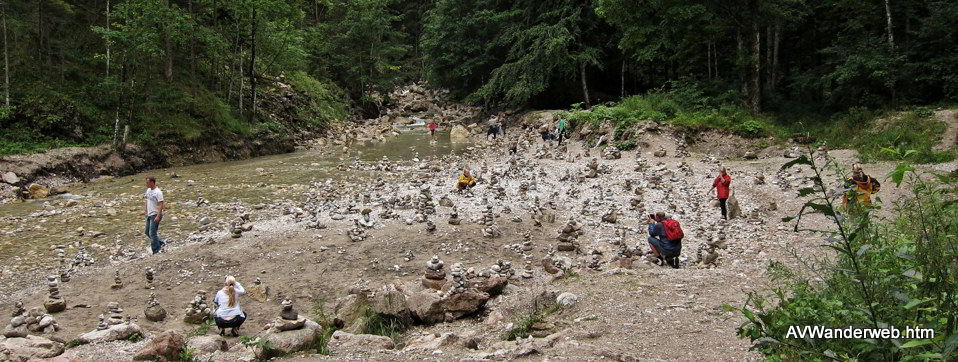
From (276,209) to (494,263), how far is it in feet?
28.4

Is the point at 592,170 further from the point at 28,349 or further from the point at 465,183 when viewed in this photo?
the point at 28,349

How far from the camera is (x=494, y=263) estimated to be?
11.5 metres

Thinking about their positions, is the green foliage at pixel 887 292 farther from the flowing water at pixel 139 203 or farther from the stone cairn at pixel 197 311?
the flowing water at pixel 139 203

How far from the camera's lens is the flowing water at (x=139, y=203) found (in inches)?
539

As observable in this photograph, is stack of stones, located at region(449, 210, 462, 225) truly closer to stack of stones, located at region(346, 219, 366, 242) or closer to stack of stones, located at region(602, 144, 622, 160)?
stack of stones, located at region(346, 219, 366, 242)

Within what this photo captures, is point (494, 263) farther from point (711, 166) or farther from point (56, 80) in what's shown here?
point (56, 80)

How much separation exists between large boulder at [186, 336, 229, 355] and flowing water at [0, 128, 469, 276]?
6.65 m

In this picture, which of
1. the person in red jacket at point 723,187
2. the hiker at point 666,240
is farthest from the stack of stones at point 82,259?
the person in red jacket at point 723,187

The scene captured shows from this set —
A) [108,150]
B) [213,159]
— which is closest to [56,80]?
[108,150]

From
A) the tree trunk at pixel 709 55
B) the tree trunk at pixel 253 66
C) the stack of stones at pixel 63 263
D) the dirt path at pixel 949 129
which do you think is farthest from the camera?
the tree trunk at pixel 709 55

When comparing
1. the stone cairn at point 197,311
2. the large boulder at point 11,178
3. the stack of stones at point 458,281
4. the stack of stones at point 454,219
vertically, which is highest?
the large boulder at point 11,178

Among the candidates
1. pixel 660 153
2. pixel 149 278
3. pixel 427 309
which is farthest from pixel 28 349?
pixel 660 153

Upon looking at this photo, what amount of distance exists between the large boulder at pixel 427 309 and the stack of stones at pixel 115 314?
14.6ft

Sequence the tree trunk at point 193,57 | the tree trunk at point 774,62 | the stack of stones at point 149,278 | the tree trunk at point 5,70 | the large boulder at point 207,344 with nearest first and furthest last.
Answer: the large boulder at point 207,344 < the stack of stones at point 149,278 < the tree trunk at point 5,70 < the tree trunk at point 193,57 < the tree trunk at point 774,62
